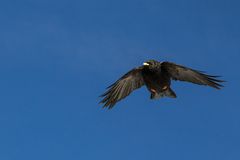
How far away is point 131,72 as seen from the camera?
Result: 1177 inches

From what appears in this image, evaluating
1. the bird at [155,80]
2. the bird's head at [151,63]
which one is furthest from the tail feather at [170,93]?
the bird's head at [151,63]

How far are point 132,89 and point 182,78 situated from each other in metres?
3.22

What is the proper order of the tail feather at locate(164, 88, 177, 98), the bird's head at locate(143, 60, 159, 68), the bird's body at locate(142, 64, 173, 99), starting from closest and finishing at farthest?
the bird's head at locate(143, 60, 159, 68) < the bird's body at locate(142, 64, 173, 99) < the tail feather at locate(164, 88, 177, 98)

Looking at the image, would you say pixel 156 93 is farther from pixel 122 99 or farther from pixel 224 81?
pixel 224 81

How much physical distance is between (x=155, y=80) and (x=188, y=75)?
3147 millimetres

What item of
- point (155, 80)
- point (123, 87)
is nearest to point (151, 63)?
point (155, 80)

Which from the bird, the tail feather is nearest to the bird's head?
the bird

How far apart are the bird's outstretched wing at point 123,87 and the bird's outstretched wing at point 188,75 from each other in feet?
6.07

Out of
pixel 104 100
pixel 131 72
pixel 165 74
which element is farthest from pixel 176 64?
pixel 104 100

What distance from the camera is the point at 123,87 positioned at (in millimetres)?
30641

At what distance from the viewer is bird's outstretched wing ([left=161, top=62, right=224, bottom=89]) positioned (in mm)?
29475

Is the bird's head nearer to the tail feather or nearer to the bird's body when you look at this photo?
the bird's body

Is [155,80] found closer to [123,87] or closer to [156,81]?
[156,81]

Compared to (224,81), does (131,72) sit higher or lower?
higher
